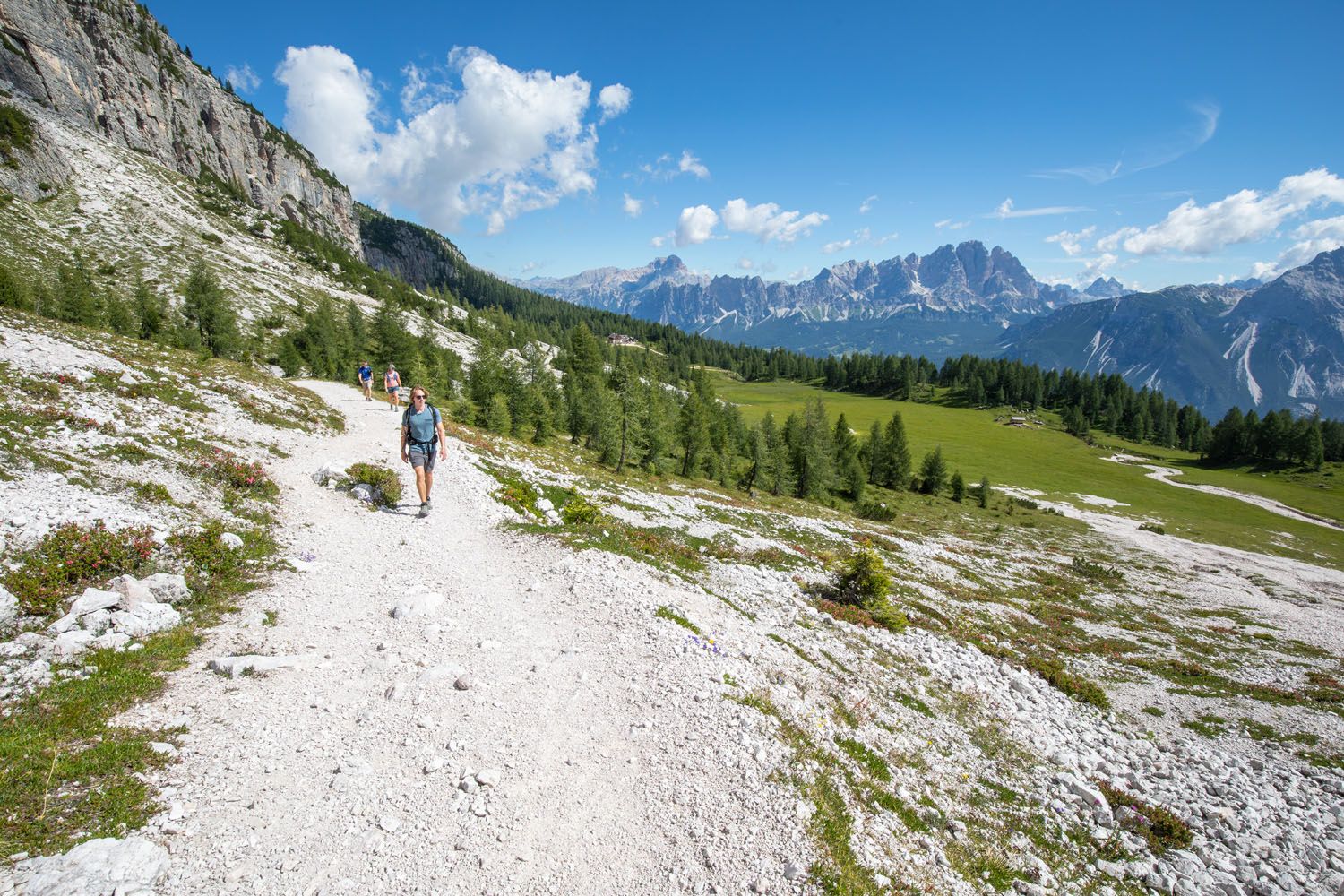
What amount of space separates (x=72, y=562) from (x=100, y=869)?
307 inches

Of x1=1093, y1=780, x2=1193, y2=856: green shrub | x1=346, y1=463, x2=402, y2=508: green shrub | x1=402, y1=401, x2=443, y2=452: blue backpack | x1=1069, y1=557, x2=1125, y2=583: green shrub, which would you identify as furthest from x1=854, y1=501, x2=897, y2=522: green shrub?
x1=346, y1=463, x2=402, y2=508: green shrub

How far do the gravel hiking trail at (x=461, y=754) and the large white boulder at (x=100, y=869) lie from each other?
0.24 metres

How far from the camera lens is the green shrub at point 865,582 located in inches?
771

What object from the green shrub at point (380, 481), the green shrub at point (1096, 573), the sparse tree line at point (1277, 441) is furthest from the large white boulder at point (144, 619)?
the sparse tree line at point (1277, 441)

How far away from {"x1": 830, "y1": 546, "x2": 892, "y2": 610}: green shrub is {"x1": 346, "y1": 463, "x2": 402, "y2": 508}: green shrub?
55.3 ft

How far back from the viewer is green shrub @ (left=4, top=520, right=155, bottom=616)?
898cm

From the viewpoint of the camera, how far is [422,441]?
17.7 m

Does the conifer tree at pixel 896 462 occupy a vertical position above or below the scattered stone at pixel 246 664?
below

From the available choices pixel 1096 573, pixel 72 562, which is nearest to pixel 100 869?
pixel 72 562

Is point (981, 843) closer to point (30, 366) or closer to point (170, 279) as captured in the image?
point (30, 366)

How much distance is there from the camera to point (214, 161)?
161m

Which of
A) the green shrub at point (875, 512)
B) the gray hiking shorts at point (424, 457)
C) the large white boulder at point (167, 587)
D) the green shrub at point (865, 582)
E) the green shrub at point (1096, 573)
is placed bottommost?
the green shrub at point (875, 512)

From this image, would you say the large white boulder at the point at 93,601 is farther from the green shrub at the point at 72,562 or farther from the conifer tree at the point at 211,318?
the conifer tree at the point at 211,318

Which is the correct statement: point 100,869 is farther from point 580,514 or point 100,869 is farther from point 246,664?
point 580,514
